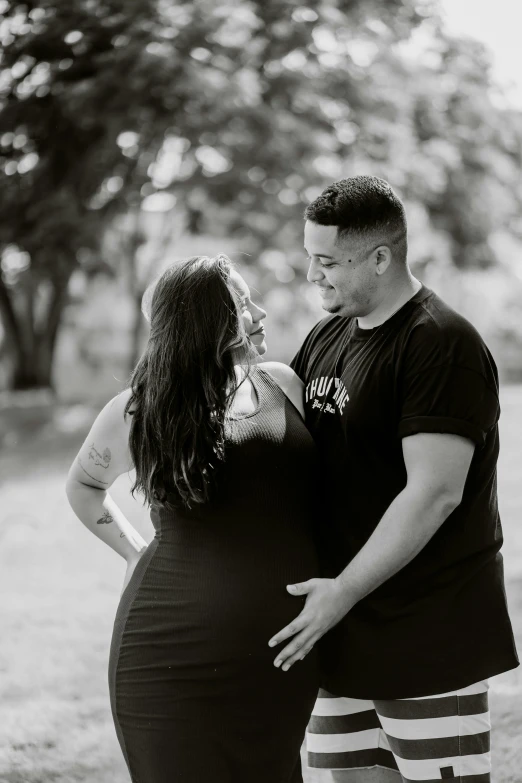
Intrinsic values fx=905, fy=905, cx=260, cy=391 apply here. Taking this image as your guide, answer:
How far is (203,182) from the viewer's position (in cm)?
1361

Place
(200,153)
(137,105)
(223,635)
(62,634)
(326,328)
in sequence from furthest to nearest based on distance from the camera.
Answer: (200,153)
(137,105)
(62,634)
(326,328)
(223,635)

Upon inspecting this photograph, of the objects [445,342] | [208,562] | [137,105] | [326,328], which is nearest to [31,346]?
[137,105]

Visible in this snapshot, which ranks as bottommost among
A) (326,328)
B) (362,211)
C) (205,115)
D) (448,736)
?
(448,736)

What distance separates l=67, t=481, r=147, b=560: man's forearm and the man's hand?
0.58 m

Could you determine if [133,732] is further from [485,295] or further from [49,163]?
[485,295]

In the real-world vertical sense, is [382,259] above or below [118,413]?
above

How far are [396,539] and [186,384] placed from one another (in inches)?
24.7

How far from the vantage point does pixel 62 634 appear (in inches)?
238

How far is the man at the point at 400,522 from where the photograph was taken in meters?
2.18

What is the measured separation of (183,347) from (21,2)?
38.6ft

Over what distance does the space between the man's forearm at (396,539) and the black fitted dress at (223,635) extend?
14cm

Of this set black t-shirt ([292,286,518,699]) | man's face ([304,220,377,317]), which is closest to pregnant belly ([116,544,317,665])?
black t-shirt ([292,286,518,699])

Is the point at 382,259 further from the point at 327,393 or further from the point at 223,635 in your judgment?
the point at 223,635

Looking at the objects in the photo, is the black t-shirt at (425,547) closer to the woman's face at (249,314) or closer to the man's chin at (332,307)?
the man's chin at (332,307)
